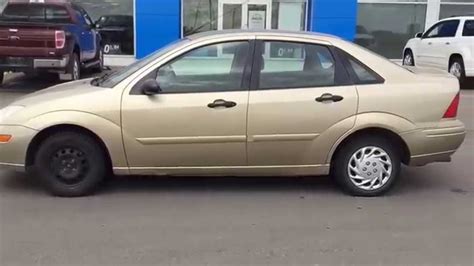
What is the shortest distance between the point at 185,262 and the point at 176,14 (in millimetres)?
14334

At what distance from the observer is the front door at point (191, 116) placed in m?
5.18

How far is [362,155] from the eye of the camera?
17.9ft

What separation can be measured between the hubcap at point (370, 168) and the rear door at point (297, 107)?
1.00 ft

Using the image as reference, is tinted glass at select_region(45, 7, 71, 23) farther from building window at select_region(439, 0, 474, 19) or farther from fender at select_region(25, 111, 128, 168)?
building window at select_region(439, 0, 474, 19)

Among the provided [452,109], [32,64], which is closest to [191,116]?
[452,109]

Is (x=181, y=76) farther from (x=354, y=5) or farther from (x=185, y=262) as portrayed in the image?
(x=354, y=5)

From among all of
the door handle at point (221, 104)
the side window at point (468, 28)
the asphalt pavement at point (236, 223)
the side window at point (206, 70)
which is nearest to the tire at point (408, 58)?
the side window at point (468, 28)

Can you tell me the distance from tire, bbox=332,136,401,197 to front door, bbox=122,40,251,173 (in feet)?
3.11

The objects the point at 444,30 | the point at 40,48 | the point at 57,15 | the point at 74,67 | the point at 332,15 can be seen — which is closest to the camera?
the point at 40,48

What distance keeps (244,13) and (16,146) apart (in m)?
13.9

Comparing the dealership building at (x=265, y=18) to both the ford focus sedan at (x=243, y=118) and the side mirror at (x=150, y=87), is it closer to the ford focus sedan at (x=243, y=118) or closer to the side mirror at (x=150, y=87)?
the ford focus sedan at (x=243, y=118)

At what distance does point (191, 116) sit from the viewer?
518cm

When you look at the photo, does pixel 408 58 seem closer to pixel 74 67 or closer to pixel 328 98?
pixel 74 67

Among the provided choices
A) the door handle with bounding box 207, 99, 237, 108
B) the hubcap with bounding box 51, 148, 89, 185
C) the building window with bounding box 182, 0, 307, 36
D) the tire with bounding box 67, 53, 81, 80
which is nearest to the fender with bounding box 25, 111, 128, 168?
the hubcap with bounding box 51, 148, 89, 185
